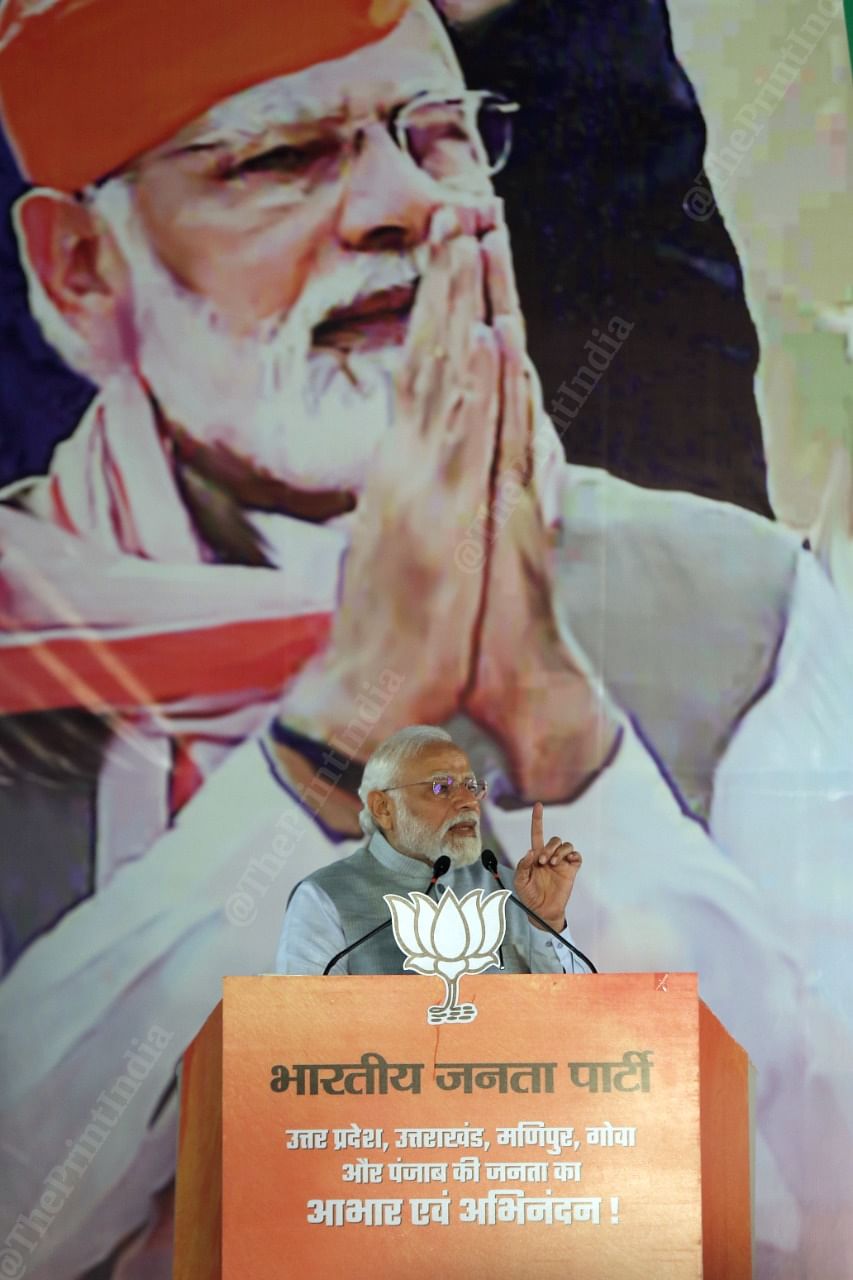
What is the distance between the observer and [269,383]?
4.09m

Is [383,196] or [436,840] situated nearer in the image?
[436,840]

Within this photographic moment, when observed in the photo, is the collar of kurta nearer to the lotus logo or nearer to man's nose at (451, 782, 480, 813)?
man's nose at (451, 782, 480, 813)

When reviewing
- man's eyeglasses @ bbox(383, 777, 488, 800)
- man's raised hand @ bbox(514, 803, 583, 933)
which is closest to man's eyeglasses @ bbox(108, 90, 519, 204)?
man's eyeglasses @ bbox(383, 777, 488, 800)

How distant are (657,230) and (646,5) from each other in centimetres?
60

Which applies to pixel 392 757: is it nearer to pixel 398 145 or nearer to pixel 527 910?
pixel 527 910

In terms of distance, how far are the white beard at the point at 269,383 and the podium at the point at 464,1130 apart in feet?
7.48

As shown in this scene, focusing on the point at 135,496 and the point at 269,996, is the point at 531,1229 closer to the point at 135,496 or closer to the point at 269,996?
the point at 269,996

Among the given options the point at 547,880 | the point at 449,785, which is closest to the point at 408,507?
the point at 449,785

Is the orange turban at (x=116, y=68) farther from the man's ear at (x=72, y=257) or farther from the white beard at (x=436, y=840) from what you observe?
the white beard at (x=436, y=840)

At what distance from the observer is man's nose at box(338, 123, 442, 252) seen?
4.16 m

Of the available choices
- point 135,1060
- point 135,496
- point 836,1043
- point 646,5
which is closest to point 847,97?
point 646,5

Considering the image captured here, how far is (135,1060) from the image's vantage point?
3.88 meters

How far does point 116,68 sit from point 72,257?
0.51m

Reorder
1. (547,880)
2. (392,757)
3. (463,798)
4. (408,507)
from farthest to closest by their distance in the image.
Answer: (408,507) → (392,757) → (463,798) → (547,880)
